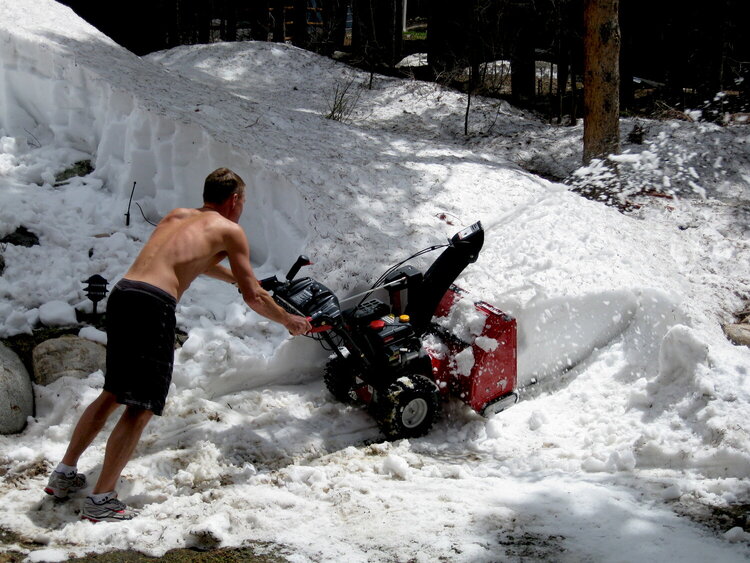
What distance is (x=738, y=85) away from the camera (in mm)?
12305

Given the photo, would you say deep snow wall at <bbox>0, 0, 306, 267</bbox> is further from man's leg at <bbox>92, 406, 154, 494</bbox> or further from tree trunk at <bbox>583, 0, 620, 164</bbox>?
tree trunk at <bbox>583, 0, 620, 164</bbox>

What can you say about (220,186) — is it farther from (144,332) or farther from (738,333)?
(738,333)

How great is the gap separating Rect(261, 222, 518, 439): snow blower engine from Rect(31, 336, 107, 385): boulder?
4.11ft

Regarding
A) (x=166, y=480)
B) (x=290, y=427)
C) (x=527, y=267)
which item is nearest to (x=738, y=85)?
(x=527, y=267)

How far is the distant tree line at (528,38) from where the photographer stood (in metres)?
11.7

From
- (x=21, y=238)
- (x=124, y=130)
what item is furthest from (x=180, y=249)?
(x=124, y=130)

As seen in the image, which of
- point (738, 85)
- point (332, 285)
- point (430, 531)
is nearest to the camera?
point (430, 531)

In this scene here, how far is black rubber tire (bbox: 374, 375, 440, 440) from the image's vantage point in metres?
4.13

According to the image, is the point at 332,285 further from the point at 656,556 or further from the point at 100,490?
the point at 656,556

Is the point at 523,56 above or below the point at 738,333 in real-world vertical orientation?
above

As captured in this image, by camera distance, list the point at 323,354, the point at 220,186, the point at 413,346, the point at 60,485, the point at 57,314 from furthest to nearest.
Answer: the point at 323,354 → the point at 57,314 → the point at 413,346 → the point at 220,186 → the point at 60,485

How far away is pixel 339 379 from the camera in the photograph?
452 centimetres

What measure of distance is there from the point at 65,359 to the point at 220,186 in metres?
1.64

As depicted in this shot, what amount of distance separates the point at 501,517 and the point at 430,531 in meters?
0.36
